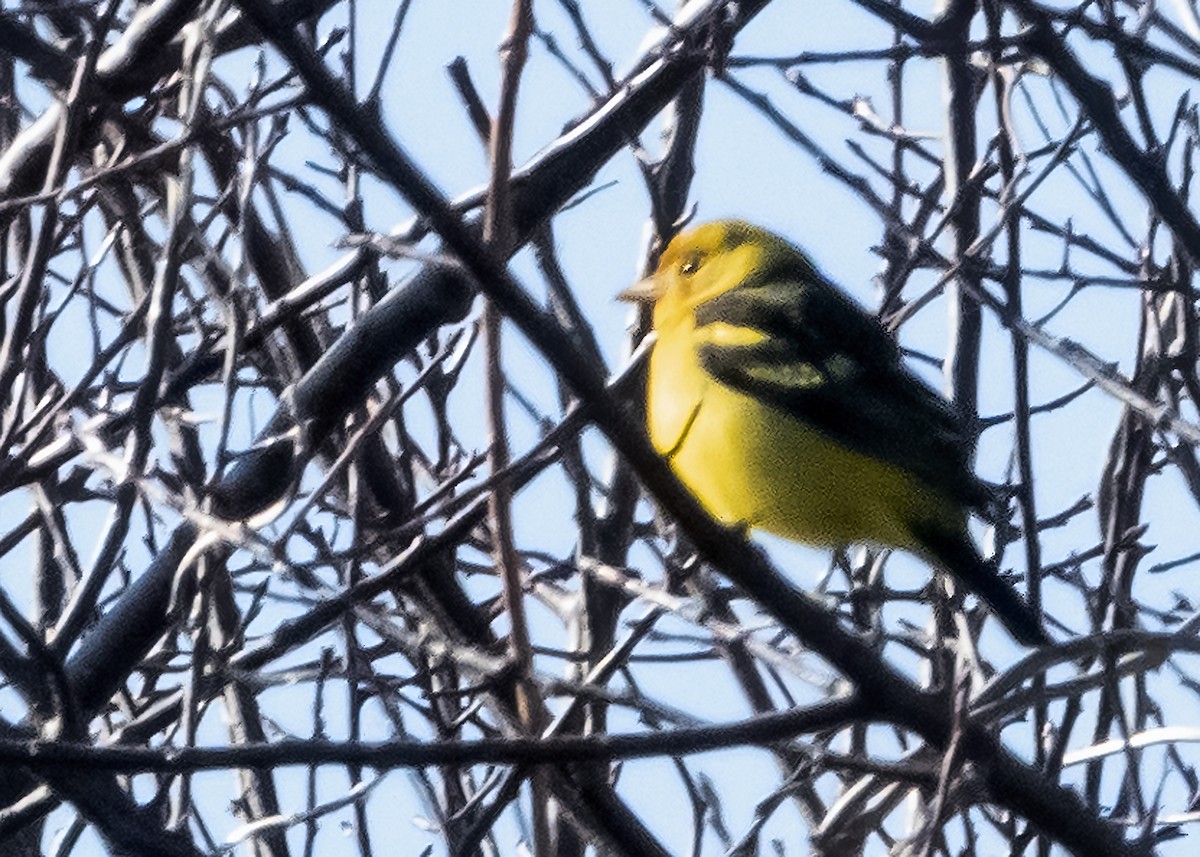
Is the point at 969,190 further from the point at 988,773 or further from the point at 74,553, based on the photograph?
the point at 74,553

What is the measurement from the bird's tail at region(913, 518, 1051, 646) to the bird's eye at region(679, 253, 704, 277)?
1.23m

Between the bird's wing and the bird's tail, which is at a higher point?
the bird's wing

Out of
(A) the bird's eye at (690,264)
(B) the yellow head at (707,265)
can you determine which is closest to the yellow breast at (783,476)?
(B) the yellow head at (707,265)

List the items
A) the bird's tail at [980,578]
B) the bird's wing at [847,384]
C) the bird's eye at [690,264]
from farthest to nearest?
the bird's eye at [690,264], the bird's wing at [847,384], the bird's tail at [980,578]

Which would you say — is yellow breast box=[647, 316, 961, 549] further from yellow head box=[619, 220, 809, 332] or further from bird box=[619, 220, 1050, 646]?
yellow head box=[619, 220, 809, 332]

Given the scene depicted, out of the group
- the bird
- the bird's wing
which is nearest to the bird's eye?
the bird's wing

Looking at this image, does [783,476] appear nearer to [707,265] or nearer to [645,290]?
[645,290]

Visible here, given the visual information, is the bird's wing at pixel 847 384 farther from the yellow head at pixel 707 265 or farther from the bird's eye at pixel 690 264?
the bird's eye at pixel 690 264

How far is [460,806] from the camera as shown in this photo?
12.0ft

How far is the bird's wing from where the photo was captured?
4043 mm

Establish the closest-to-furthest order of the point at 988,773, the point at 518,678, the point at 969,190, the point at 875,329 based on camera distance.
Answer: the point at 518,678 → the point at 988,773 → the point at 969,190 → the point at 875,329

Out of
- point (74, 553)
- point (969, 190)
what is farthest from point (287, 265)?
point (969, 190)

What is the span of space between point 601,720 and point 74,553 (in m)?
1.22

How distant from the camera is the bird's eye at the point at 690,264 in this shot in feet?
16.3
